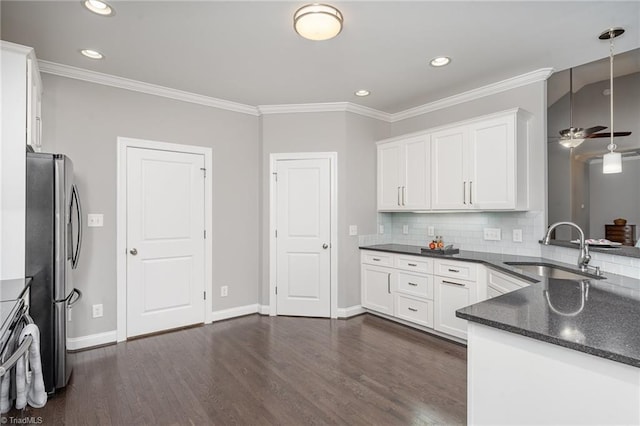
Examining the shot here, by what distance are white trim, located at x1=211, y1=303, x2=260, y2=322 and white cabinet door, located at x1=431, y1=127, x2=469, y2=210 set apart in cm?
255

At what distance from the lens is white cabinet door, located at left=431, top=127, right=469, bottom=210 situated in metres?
3.53

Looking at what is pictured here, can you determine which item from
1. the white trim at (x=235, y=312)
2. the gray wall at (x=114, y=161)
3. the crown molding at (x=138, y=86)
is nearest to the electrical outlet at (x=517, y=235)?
the gray wall at (x=114, y=161)

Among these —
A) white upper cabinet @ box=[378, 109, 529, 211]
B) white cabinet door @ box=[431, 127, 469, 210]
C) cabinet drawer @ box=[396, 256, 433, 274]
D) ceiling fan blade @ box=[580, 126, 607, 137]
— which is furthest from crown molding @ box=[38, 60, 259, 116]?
ceiling fan blade @ box=[580, 126, 607, 137]

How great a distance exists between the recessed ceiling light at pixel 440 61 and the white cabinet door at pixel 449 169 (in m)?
0.75

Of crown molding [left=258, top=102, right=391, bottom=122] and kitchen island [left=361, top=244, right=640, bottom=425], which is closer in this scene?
kitchen island [left=361, top=244, right=640, bottom=425]

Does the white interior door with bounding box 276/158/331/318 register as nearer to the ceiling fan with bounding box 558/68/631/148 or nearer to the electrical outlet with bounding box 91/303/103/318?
the electrical outlet with bounding box 91/303/103/318

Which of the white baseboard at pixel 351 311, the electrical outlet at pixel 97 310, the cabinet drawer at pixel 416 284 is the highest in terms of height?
the cabinet drawer at pixel 416 284

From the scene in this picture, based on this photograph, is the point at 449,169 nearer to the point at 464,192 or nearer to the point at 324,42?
the point at 464,192

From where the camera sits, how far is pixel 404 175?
4145 millimetres

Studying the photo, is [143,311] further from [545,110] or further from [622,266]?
[545,110]

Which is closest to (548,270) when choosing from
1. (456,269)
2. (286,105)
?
(456,269)

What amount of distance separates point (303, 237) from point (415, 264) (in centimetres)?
139

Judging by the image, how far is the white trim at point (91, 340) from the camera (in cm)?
312

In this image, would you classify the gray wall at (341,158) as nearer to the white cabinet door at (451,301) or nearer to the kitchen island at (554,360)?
the white cabinet door at (451,301)
